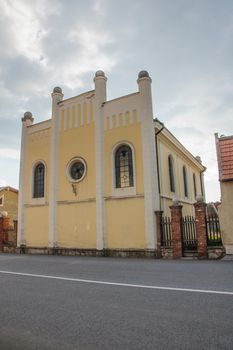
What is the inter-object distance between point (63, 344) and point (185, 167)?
2042 cm

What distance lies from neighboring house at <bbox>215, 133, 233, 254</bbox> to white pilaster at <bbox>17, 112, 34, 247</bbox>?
43.3ft

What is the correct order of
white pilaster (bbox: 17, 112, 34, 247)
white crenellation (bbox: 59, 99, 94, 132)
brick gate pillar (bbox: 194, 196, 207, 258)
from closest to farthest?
brick gate pillar (bbox: 194, 196, 207, 258) → white crenellation (bbox: 59, 99, 94, 132) → white pilaster (bbox: 17, 112, 34, 247)

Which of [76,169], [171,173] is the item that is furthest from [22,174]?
[171,173]

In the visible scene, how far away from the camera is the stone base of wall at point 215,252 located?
12098mm

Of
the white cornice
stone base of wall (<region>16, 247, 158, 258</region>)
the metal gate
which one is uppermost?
the white cornice

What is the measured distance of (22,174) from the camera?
2034 centimetres

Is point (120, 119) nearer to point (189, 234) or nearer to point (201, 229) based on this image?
point (189, 234)

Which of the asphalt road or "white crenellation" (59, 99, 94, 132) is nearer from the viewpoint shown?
the asphalt road

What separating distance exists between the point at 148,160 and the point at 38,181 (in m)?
8.73

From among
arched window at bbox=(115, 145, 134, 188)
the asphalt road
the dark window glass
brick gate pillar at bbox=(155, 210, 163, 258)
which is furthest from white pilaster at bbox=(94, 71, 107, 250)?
the asphalt road

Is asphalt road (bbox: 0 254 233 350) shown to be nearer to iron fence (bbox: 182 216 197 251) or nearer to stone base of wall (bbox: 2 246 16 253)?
iron fence (bbox: 182 216 197 251)

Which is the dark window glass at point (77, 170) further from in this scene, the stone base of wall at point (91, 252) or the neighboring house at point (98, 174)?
the stone base of wall at point (91, 252)

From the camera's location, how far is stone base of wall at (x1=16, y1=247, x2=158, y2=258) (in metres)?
14.4

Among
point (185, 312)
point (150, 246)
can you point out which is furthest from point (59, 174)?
point (185, 312)
